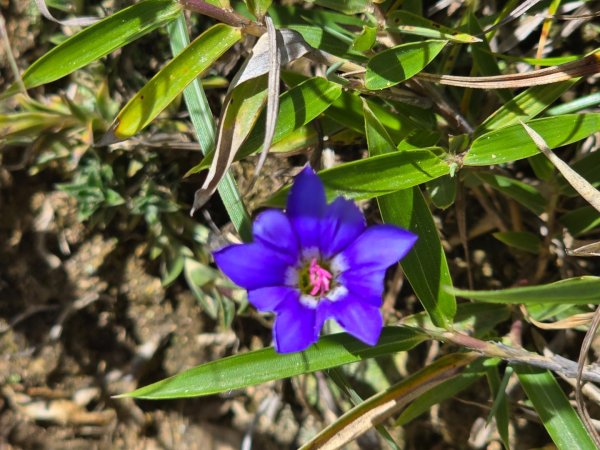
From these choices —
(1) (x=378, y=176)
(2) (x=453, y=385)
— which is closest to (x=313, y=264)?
(1) (x=378, y=176)

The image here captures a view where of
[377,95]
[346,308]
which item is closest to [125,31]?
[377,95]

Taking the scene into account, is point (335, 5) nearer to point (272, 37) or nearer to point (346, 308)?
point (272, 37)

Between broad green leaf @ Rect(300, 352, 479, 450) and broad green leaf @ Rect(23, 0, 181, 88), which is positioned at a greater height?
broad green leaf @ Rect(23, 0, 181, 88)

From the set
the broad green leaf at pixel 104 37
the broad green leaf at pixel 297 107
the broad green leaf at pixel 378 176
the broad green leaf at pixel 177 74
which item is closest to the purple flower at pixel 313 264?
the broad green leaf at pixel 378 176

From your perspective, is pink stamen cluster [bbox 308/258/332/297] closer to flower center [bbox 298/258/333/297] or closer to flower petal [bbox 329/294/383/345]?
flower center [bbox 298/258/333/297]

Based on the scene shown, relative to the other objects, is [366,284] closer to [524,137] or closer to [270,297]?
[270,297]

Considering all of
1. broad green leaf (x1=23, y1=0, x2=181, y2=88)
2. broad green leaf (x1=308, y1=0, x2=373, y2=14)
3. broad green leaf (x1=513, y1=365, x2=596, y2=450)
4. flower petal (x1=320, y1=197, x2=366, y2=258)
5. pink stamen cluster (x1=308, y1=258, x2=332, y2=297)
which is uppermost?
broad green leaf (x1=23, y1=0, x2=181, y2=88)

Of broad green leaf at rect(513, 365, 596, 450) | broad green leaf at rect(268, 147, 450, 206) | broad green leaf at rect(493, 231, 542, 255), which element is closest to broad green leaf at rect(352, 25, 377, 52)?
broad green leaf at rect(268, 147, 450, 206)
